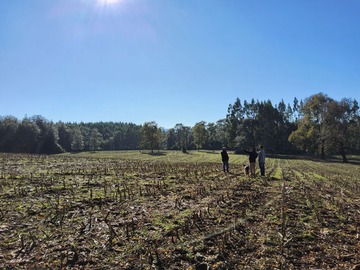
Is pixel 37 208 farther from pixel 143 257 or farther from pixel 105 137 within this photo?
pixel 105 137

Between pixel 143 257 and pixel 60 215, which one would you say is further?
pixel 60 215

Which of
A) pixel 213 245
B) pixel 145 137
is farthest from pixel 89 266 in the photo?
pixel 145 137

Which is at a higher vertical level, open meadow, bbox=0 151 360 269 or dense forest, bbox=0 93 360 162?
dense forest, bbox=0 93 360 162

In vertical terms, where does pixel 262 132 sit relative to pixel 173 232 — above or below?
above

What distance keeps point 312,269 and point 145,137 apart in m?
79.9

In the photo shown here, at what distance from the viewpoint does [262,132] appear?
8300 centimetres

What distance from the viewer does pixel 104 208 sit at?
8586 mm

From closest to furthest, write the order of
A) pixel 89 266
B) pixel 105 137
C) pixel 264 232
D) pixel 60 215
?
pixel 89 266
pixel 264 232
pixel 60 215
pixel 105 137

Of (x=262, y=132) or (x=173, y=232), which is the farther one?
(x=262, y=132)

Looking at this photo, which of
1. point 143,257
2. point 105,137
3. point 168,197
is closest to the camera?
point 143,257

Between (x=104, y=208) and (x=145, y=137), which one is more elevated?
(x=145, y=137)

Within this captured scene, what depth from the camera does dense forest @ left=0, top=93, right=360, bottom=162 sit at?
50.6m

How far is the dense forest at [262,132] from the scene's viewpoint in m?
50.6

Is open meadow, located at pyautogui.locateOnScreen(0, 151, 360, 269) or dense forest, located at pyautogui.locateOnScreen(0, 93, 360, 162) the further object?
dense forest, located at pyautogui.locateOnScreen(0, 93, 360, 162)
